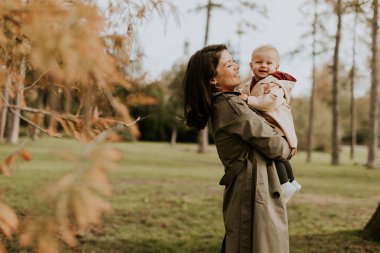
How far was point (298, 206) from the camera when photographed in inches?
304

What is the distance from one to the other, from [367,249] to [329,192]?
538 cm

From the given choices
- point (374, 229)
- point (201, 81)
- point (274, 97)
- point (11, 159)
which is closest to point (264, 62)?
point (274, 97)

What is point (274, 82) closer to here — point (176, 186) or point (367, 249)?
point (367, 249)

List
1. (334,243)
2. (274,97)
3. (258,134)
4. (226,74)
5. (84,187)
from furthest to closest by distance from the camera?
(334,243), (226,74), (274,97), (258,134), (84,187)

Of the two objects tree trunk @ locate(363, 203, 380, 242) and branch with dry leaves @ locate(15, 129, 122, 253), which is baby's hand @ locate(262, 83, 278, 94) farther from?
tree trunk @ locate(363, 203, 380, 242)

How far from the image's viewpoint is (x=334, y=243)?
504cm

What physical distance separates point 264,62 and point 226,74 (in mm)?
279

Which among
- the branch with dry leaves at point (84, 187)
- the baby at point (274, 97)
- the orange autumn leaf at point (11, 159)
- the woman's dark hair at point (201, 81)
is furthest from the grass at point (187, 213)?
the baby at point (274, 97)

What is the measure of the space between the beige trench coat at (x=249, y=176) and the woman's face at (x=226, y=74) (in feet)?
0.29

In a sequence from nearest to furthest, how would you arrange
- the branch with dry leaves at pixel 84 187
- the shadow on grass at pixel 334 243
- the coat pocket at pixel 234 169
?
the branch with dry leaves at pixel 84 187
the coat pocket at pixel 234 169
the shadow on grass at pixel 334 243

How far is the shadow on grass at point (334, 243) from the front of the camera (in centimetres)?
468

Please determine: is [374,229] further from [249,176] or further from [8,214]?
[8,214]

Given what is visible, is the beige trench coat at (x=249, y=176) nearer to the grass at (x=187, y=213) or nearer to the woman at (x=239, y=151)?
the woman at (x=239, y=151)

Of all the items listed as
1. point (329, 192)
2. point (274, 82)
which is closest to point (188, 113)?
point (274, 82)
